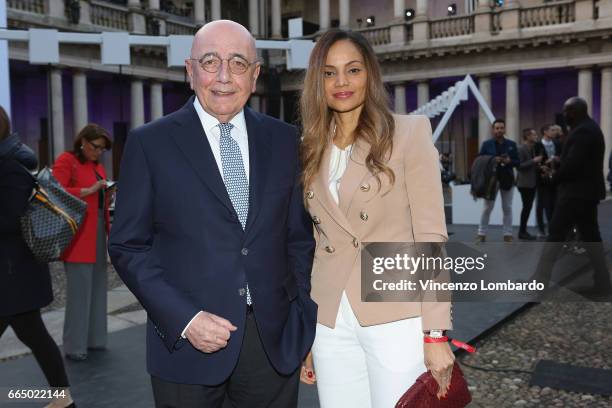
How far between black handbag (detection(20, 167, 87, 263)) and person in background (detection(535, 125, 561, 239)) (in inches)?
305

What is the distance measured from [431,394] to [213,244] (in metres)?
0.82

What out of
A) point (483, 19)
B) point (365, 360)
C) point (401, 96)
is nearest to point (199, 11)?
point (401, 96)

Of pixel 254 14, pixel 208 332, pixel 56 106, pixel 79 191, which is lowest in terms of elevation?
pixel 208 332

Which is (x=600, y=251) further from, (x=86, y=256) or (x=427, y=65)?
(x=427, y=65)

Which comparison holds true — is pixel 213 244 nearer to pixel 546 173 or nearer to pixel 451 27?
pixel 546 173

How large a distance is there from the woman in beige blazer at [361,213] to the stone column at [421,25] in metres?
26.9

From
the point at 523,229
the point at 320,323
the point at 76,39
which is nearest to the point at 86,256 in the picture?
the point at 320,323

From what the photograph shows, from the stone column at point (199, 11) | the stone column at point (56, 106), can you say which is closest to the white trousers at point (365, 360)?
the stone column at point (56, 106)

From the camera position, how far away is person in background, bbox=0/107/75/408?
3.44 meters

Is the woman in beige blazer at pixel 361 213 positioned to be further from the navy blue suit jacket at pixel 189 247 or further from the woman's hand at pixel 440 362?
the navy blue suit jacket at pixel 189 247

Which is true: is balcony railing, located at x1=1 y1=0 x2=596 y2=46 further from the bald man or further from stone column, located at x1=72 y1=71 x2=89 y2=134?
the bald man

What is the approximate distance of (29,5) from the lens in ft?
69.3

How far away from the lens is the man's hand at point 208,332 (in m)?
1.80

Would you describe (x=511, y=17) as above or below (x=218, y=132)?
above
